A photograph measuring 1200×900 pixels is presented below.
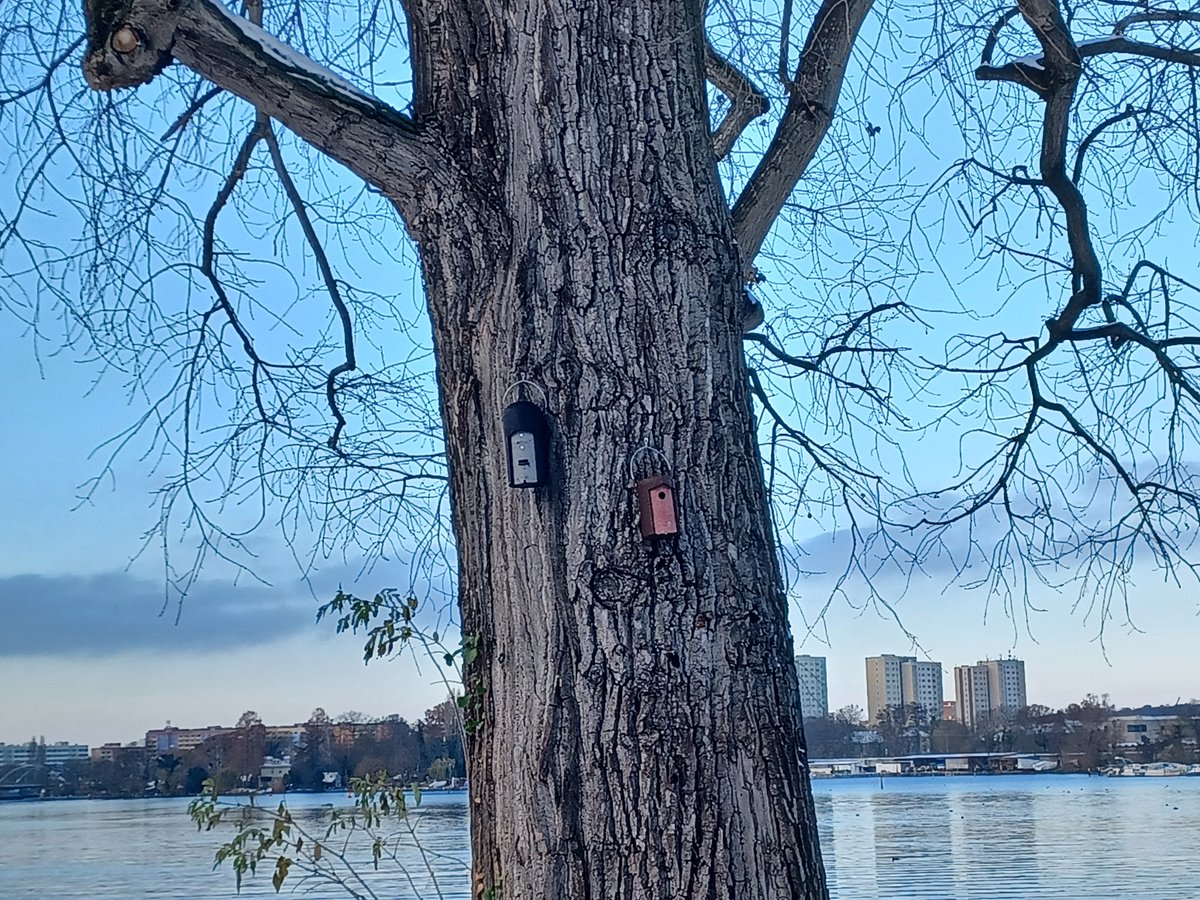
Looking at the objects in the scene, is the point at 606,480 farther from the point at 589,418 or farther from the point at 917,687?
the point at 917,687

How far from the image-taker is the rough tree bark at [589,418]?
7.11ft

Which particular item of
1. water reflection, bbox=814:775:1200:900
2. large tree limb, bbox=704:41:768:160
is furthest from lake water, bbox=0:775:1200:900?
large tree limb, bbox=704:41:768:160

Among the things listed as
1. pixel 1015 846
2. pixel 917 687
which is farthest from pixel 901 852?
pixel 917 687

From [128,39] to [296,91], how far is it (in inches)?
15.1

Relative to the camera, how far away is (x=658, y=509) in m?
2.22

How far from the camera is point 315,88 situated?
8.41 feet

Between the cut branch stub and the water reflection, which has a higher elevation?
the cut branch stub

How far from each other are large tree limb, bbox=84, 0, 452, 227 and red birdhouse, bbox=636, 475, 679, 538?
2.58ft

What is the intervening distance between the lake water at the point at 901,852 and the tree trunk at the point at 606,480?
1.30 meters

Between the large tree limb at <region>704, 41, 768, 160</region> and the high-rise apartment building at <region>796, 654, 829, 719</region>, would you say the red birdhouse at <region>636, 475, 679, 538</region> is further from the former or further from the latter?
the large tree limb at <region>704, 41, 768, 160</region>

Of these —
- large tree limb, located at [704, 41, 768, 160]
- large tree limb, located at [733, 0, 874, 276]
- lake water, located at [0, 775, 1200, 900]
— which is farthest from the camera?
lake water, located at [0, 775, 1200, 900]

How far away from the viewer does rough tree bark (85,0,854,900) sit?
2166 millimetres

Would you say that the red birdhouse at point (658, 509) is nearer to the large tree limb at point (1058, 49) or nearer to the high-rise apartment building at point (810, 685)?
the high-rise apartment building at point (810, 685)

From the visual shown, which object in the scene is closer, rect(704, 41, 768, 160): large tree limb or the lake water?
rect(704, 41, 768, 160): large tree limb
